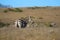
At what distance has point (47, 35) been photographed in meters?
10.1

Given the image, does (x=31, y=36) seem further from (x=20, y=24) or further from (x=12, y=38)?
(x=20, y=24)

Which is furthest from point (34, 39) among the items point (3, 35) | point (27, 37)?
point (3, 35)

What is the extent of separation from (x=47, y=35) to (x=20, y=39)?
1351 mm

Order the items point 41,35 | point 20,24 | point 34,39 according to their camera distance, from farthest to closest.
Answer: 1. point 20,24
2. point 41,35
3. point 34,39

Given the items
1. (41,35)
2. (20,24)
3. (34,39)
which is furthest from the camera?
(20,24)

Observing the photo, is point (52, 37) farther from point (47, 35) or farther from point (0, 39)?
point (0, 39)

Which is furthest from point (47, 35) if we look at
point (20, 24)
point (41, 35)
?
point (20, 24)

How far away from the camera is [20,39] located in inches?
379

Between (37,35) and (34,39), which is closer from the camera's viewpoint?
(34,39)

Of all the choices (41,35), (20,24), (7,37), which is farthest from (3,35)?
(20,24)

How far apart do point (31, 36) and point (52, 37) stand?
0.97 m

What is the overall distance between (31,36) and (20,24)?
31.1 feet

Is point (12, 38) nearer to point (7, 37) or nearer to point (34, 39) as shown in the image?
point (7, 37)

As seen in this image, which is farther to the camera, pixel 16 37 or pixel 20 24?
pixel 20 24
